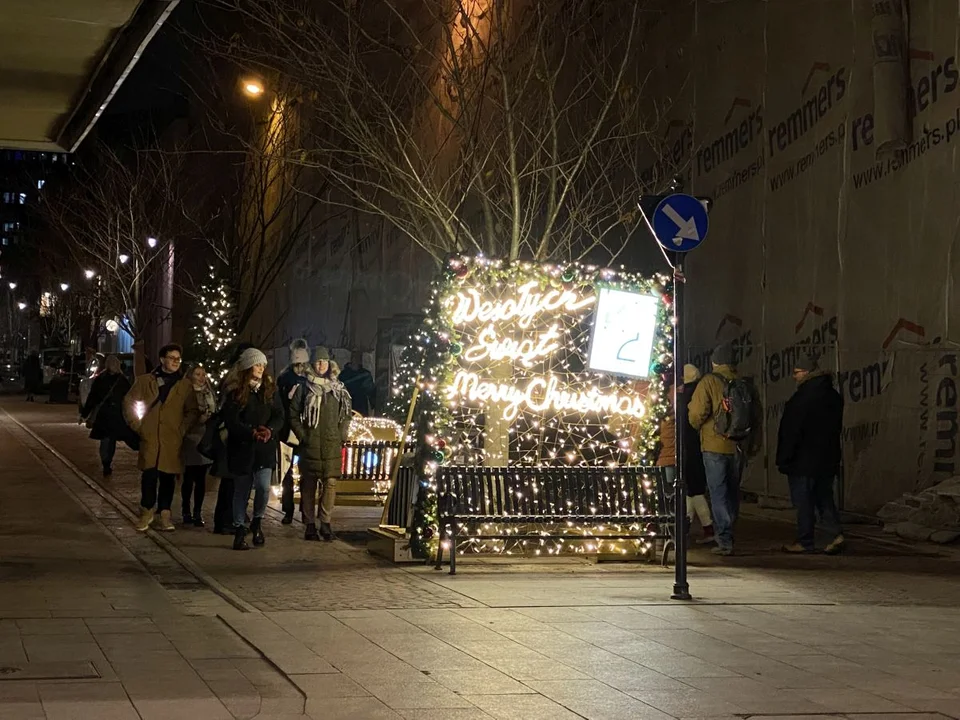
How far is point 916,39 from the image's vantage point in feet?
48.8

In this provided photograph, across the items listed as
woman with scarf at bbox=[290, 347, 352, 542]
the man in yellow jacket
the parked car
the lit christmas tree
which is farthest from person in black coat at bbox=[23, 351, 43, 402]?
the man in yellow jacket

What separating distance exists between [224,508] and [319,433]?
4.99 ft

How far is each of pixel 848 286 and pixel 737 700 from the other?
33.0 feet

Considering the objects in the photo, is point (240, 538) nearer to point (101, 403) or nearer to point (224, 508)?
point (224, 508)

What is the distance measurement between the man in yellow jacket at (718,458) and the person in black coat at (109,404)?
25.5 ft

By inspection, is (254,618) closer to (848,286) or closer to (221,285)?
(848,286)

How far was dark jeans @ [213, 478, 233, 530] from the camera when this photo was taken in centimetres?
1344

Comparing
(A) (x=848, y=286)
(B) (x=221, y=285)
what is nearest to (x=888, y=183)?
(A) (x=848, y=286)

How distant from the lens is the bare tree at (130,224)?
118 ft

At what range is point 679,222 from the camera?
1020 cm

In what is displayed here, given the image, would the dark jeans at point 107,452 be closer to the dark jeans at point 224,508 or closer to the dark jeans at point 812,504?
the dark jeans at point 224,508

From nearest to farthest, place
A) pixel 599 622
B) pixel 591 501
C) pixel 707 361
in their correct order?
pixel 599 622, pixel 591 501, pixel 707 361

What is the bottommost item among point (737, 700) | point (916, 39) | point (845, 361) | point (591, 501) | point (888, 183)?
point (737, 700)

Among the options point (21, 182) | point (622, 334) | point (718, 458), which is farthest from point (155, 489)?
point (21, 182)
